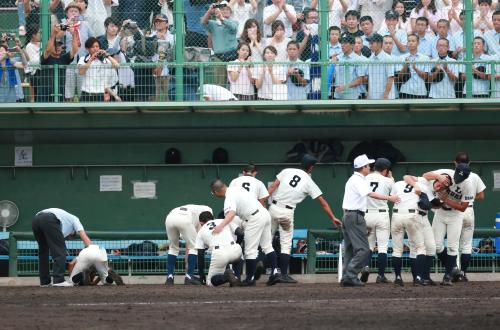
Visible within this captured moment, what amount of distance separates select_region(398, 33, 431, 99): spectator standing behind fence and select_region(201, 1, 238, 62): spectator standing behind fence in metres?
2.94

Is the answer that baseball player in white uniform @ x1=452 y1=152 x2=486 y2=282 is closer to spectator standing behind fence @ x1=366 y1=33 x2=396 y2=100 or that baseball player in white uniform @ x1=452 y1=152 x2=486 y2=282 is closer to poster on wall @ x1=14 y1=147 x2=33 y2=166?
spectator standing behind fence @ x1=366 y1=33 x2=396 y2=100

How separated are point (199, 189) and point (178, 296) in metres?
7.28

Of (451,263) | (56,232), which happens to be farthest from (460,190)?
(56,232)

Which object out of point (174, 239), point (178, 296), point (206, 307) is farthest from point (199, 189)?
point (206, 307)

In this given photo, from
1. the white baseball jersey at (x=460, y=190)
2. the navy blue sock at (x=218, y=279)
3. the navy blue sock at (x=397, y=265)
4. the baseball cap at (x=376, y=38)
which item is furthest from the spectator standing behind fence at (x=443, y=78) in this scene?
the navy blue sock at (x=218, y=279)

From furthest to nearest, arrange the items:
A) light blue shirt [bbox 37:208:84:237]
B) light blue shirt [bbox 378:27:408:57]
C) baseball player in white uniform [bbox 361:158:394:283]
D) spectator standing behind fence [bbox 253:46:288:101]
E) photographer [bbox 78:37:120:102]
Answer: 1. light blue shirt [bbox 378:27:408:57]
2. spectator standing behind fence [bbox 253:46:288:101]
3. photographer [bbox 78:37:120:102]
4. baseball player in white uniform [bbox 361:158:394:283]
5. light blue shirt [bbox 37:208:84:237]

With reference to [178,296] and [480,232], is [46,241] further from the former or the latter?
[480,232]

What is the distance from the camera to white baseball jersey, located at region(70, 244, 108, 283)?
18875 millimetres

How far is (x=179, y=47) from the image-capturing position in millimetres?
22547

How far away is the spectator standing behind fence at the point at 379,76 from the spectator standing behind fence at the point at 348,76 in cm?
17

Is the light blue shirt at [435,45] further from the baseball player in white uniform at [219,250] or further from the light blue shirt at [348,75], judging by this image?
the baseball player in white uniform at [219,250]

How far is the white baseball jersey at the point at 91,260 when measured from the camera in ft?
61.9

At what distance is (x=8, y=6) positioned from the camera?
75.7 ft

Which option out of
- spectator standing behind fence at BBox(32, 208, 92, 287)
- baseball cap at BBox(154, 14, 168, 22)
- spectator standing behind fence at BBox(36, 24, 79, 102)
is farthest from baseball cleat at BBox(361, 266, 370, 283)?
spectator standing behind fence at BBox(36, 24, 79, 102)
